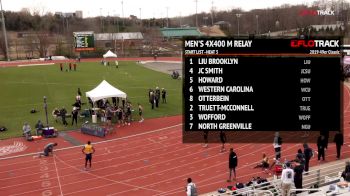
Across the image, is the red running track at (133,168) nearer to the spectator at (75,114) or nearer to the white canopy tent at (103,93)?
the white canopy tent at (103,93)

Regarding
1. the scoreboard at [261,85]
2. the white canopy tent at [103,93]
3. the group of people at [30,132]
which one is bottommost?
the group of people at [30,132]

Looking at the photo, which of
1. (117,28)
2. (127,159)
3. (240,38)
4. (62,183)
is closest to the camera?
(240,38)

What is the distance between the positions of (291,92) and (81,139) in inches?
616

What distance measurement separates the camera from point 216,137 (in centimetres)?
2239

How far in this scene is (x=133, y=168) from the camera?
18.8 m

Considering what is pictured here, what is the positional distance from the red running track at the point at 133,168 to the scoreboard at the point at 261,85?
233 inches

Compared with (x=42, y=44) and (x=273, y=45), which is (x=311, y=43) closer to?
(x=273, y=45)

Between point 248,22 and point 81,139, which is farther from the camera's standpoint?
point 248,22

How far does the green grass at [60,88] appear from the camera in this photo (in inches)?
1193

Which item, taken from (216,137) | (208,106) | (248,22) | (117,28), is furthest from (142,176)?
(117,28)

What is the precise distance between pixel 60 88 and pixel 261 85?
116ft

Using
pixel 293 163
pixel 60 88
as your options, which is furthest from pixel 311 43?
pixel 60 88

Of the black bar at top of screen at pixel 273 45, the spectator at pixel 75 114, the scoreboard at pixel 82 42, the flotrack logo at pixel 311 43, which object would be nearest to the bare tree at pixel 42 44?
the scoreboard at pixel 82 42

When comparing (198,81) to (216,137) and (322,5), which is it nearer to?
(216,137)
